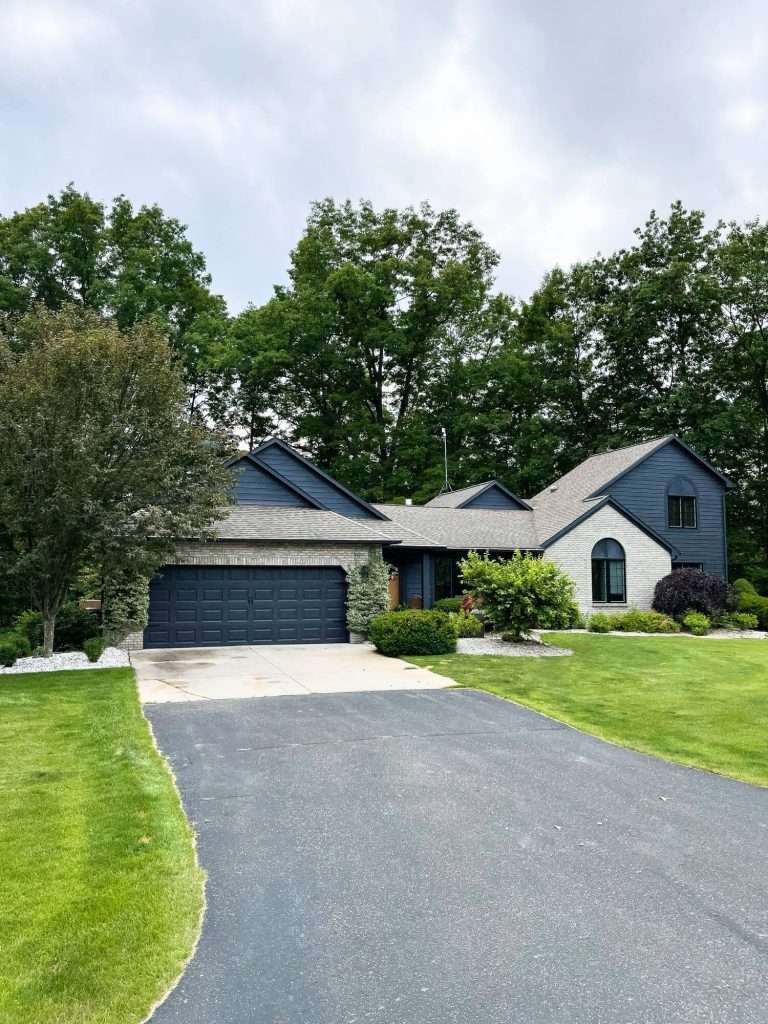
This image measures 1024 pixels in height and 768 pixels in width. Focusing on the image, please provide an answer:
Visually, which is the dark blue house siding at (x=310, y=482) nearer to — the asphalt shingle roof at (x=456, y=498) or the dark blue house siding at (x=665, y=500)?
the asphalt shingle roof at (x=456, y=498)

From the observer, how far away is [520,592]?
18000mm

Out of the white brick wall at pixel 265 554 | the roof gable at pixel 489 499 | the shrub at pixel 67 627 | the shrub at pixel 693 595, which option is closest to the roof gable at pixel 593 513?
the shrub at pixel 693 595

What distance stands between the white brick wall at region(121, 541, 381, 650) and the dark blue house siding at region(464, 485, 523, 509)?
10845 mm

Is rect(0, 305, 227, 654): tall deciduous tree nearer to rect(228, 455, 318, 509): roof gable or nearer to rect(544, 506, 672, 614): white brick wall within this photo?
rect(228, 455, 318, 509): roof gable

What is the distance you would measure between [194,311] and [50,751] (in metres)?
36.5

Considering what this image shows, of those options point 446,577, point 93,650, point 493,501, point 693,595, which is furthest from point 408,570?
point 93,650

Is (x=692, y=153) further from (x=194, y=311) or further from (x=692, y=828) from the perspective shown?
(x=194, y=311)

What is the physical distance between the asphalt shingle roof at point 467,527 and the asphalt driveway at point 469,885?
15.5m

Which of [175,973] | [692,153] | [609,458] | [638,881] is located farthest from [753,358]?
[175,973]

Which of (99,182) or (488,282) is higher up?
(99,182)

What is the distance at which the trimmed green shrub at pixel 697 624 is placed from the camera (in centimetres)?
2328

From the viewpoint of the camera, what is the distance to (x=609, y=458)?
3066 centimetres

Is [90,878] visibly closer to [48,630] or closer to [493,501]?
[48,630]

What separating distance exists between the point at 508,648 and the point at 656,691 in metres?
5.87
